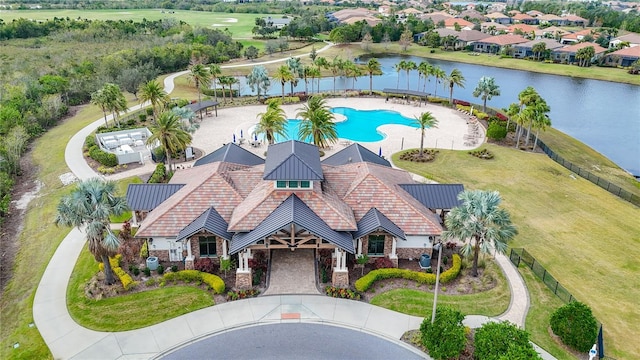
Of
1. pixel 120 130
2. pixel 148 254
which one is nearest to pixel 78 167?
pixel 120 130

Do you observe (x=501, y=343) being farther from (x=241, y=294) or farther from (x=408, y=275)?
(x=241, y=294)

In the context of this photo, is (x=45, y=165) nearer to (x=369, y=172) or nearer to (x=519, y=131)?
(x=369, y=172)

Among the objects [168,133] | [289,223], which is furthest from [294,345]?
[168,133]

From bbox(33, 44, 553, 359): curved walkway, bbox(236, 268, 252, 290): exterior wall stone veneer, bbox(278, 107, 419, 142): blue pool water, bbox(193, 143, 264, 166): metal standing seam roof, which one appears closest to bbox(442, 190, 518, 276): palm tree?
bbox(33, 44, 553, 359): curved walkway

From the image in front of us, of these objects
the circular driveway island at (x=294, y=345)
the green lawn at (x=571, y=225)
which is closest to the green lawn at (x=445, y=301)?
the circular driveway island at (x=294, y=345)

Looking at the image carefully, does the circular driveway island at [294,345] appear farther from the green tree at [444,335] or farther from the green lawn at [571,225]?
the green lawn at [571,225]

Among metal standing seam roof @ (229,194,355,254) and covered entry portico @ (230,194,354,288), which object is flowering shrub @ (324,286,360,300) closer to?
covered entry portico @ (230,194,354,288)
